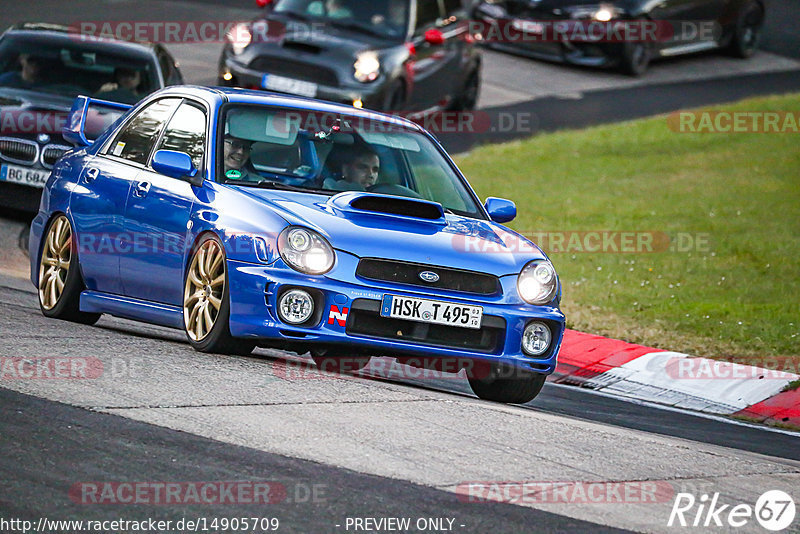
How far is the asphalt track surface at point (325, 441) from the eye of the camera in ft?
18.9

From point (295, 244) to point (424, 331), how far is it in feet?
2.67

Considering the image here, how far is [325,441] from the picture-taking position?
657cm

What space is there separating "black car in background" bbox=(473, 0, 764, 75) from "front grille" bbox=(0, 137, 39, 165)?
11.8 metres

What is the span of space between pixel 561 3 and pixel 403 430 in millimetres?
17224

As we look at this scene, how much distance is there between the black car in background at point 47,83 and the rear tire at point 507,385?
5673 millimetres

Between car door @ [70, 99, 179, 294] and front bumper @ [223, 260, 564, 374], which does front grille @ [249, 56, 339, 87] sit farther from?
front bumper @ [223, 260, 564, 374]

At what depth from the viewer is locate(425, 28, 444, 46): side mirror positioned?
63.1ft

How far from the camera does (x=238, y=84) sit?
18203 millimetres

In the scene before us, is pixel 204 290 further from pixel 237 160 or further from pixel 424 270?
pixel 424 270

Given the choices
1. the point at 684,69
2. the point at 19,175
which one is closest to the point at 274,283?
the point at 19,175

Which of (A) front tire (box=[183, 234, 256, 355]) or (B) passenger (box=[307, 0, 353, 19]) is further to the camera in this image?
(B) passenger (box=[307, 0, 353, 19])

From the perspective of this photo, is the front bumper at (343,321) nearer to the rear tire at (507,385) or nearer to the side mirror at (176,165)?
the rear tire at (507,385)

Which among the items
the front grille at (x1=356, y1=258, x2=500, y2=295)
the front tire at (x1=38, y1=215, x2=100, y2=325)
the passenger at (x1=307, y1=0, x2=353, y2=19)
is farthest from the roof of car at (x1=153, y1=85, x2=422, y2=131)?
the passenger at (x1=307, y1=0, x2=353, y2=19)

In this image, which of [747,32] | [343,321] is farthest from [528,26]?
[343,321]
